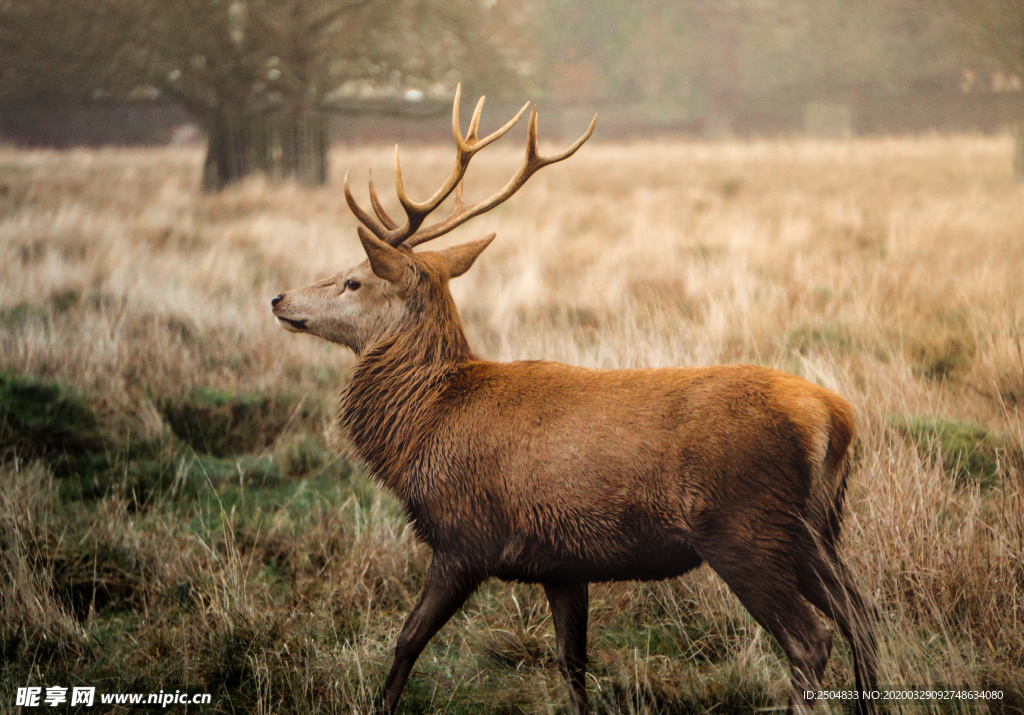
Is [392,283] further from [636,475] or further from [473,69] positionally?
[473,69]

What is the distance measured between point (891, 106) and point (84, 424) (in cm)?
3922

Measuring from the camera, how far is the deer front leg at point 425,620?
245cm

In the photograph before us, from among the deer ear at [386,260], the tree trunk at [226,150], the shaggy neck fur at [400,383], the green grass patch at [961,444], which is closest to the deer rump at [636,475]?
the shaggy neck fur at [400,383]

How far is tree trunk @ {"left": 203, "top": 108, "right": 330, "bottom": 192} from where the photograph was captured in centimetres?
1664

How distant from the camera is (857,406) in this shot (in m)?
4.17

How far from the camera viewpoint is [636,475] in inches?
91.4

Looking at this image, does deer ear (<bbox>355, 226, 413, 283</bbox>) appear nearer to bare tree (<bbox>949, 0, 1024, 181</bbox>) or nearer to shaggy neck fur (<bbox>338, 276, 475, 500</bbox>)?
shaggy neck fur (<bbox>338, 276, 475, 500</bbox>)

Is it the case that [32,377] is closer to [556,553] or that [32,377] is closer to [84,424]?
[84,424]

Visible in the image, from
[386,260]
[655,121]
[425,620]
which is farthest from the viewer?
[655,121]

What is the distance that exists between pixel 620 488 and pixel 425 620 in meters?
0.68

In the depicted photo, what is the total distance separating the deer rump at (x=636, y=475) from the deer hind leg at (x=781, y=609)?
3cm

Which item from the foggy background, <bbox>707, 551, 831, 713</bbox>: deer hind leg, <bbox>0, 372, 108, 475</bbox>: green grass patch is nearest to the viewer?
<bbox>707, 551, 831, 713</bbox>: deer hind leg

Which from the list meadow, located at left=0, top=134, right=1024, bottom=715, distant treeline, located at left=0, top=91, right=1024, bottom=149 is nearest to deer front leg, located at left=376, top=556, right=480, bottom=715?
meadow, located at left=0, top=134, right=1024, bottom=715

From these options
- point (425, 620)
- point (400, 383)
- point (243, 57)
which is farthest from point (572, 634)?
point (243, 57)
